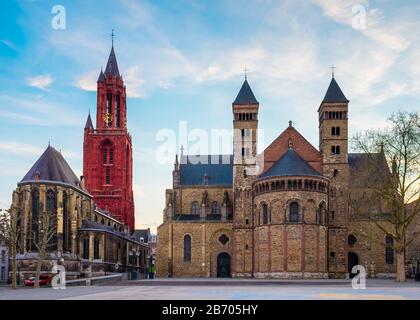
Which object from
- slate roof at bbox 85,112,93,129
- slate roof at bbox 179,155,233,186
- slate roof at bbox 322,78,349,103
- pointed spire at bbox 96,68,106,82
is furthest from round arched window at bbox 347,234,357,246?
pointed spire at bbox 96,68,106,82

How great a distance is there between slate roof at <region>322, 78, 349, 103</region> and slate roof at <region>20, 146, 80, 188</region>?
3698cm

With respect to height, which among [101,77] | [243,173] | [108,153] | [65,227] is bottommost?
[65,227]

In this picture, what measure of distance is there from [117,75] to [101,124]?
1205 cm

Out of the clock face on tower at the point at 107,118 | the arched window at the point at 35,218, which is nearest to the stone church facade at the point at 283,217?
the arched window at the point at 35,218

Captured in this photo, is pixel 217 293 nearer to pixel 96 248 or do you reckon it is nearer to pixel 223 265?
pixel 223 265

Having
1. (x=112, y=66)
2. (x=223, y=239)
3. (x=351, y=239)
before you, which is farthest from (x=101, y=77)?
(x=351, y=239)

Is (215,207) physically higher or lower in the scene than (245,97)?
lower

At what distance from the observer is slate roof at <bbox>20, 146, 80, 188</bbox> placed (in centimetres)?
7112

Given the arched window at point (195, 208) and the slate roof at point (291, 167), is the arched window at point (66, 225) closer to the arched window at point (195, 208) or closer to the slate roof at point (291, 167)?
the arched window at point (195, 208)

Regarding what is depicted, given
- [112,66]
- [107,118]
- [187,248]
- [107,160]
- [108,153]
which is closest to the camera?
[187,248]

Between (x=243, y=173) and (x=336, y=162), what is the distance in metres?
12.7

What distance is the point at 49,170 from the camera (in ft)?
236

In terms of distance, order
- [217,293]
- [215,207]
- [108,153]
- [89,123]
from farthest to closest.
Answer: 1. [89,123]
2. [108,153]
3. [215,207]
4. [217,293]

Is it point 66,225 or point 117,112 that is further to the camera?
point 117,112
